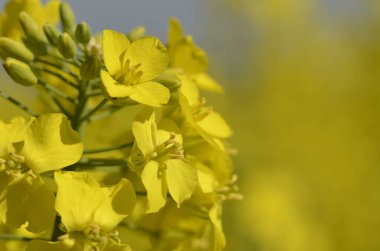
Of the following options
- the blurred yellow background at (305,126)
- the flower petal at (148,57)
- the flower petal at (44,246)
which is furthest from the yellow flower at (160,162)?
the blurred yellow background at (305,126)

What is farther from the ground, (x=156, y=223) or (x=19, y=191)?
(x=19, y=191)

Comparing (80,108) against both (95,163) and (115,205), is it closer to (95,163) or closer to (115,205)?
(95,163)

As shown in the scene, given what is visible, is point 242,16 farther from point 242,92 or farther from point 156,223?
point 156,223

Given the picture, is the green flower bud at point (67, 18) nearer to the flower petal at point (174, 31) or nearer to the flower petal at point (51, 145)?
the flower petal at point (174, 31)

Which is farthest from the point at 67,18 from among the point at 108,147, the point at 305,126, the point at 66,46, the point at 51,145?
the point at 305,126

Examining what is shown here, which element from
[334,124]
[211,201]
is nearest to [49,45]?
[211,201]
